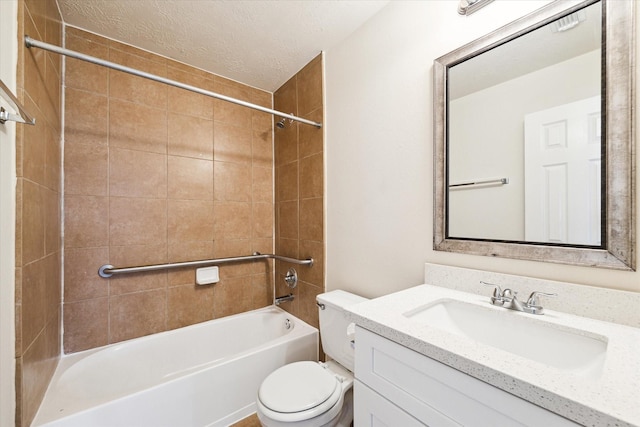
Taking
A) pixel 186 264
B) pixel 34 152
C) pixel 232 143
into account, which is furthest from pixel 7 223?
pixel 232 143

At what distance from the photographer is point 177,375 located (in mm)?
1325

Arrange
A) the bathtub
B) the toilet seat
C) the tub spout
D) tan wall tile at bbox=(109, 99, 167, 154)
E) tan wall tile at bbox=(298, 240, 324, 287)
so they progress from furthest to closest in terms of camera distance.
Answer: the tub spout, tan wall tile at bbox=(298, 240, 324, 287), tan wall tile at bbox=(109, 99, 167, 154), the bathtub, the toilet seat

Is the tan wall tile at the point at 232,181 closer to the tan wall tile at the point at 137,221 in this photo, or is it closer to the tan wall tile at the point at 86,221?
the tan wall tile at the point at 137,221

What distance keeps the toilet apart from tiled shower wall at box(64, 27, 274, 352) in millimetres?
983

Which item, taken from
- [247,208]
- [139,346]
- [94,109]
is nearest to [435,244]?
[247,208]

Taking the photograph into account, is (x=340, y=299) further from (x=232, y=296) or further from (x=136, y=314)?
(x=136, y=314)

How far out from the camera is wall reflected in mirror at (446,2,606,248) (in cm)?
80

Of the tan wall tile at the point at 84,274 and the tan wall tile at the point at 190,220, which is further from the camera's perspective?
the tan wall tile at the point at 190,220

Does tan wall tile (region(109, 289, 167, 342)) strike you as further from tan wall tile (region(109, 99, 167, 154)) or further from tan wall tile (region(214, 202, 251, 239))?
tan wall tile (region(109, 99, 167, 154))

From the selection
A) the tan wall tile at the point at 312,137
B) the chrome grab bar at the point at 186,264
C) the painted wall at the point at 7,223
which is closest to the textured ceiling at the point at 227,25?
the tan wall tile at the point at 312,137

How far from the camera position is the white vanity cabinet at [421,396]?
51cm

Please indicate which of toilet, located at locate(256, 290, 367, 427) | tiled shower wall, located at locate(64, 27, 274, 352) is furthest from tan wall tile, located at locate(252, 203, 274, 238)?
toilet, located at locate(256, 290, 367, 427)

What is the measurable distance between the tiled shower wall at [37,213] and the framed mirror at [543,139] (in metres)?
1.61

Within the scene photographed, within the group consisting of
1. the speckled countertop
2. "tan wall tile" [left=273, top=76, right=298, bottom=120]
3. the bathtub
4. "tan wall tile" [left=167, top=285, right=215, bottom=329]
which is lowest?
the bathtub
